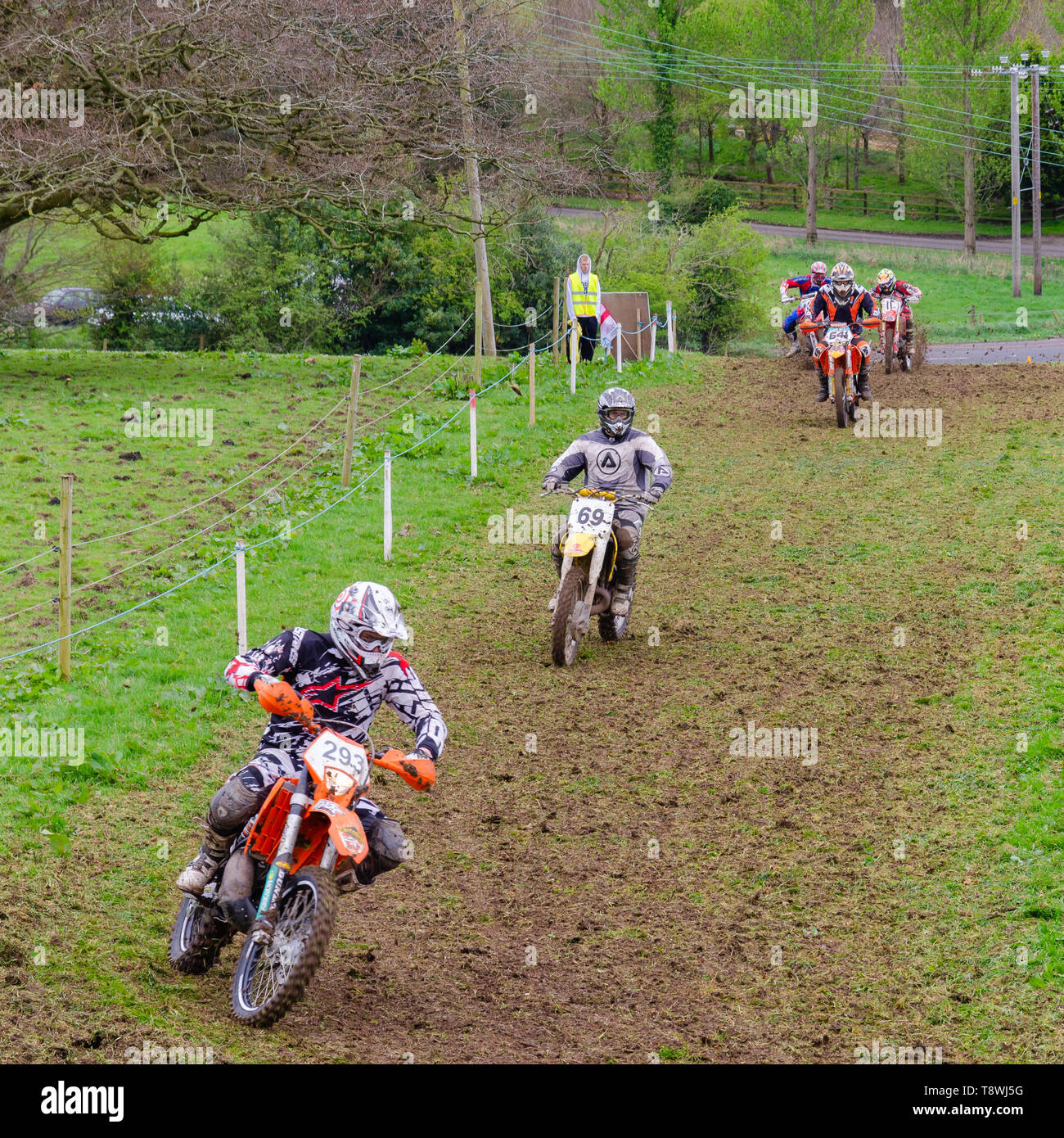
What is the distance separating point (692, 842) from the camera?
824cm

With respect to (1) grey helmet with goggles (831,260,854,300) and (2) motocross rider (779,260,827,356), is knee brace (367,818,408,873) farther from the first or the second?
(2) motocross rider (779,260,827,356)

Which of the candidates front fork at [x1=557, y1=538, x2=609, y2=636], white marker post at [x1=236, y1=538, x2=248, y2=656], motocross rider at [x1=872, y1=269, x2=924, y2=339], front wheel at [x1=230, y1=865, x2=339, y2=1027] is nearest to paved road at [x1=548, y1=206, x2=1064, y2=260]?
motocross rider at [x1=872, y1=269, x2=924, y2=339]

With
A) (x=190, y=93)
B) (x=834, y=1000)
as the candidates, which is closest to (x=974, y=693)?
(x=834, y=1000)

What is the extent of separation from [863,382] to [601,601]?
1117cm

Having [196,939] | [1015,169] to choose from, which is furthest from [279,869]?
[1015,169]

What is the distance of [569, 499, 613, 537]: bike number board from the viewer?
11.4 m

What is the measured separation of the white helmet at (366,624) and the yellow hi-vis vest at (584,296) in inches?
752

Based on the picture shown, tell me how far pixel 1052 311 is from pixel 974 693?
41865 mm

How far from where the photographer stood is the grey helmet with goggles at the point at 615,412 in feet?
39.3

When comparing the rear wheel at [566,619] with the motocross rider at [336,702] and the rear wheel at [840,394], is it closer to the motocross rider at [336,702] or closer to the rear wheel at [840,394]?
the motocross rider at [336,702]

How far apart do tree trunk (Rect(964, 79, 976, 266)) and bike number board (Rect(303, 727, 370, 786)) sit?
58535 millimetres

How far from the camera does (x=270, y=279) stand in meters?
35.0

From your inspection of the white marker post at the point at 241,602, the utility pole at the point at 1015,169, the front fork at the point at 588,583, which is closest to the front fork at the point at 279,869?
the white marker post at the point at 241,602

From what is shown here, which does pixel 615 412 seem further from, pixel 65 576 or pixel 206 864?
pixel 206 864
